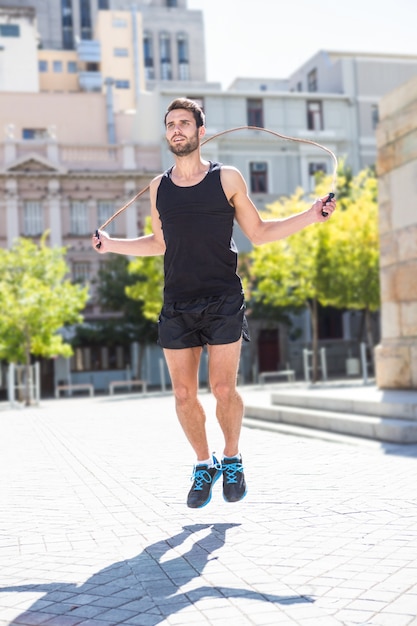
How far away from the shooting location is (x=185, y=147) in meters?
4.35

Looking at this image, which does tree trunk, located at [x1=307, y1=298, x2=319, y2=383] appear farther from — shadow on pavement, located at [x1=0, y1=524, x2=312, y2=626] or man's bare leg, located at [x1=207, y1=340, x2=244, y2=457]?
shadow on pavement, located at [x1=0, y1=524, x2=312, y2=626]

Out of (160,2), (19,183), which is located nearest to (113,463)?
(19,183)

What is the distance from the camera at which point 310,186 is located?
139 feet

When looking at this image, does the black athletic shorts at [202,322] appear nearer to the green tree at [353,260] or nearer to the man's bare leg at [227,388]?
the man's bare leg at [227,388]

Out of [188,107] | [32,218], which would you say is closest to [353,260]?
[32,218]

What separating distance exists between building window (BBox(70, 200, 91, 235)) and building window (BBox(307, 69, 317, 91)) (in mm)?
15921

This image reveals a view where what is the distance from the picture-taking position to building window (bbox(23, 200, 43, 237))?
1553 inches

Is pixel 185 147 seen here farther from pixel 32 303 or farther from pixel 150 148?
pixel 150 148

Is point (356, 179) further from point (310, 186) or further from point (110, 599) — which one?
point (110, 599)

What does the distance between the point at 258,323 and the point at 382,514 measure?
36.9 meters

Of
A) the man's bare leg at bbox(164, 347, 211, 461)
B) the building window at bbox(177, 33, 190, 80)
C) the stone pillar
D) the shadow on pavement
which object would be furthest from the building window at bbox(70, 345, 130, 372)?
the building window at bbox(177, 33, 190, 80)

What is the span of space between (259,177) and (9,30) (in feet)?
77.2

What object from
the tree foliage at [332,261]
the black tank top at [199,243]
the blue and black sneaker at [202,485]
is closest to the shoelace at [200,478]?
the blue and black sneaker at [202,485]

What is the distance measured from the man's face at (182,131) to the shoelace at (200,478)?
63.3 inches
